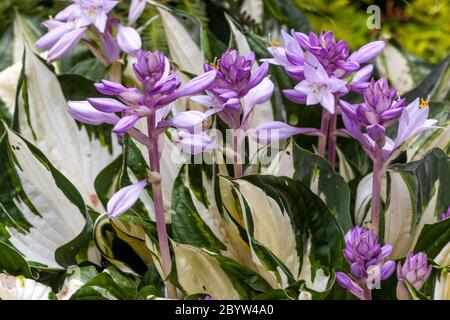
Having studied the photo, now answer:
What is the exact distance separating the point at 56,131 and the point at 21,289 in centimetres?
46

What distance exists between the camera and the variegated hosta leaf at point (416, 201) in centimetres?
126

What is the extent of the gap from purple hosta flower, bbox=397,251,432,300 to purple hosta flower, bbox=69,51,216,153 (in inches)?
14.4

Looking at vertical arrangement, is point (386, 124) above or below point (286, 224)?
above

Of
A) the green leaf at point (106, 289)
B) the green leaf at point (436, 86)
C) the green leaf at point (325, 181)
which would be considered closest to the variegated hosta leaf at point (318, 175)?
the green leaf at point (325, 181)

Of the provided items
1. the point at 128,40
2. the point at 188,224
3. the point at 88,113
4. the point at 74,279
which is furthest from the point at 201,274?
the point at 128,40

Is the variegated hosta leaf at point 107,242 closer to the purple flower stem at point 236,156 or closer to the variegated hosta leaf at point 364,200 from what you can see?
the purple flower stem at point 236,156

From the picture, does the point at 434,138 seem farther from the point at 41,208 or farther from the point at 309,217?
the point at 41,208

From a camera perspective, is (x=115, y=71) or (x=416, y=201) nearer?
(x=416, y=201)

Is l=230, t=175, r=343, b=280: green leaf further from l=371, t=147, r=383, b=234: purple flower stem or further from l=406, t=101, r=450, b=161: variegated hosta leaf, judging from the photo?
l=406, t=101, r=450, b=161: variegated hosta leaf

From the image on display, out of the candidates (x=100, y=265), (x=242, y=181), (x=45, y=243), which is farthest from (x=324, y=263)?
(x=45, y=243)

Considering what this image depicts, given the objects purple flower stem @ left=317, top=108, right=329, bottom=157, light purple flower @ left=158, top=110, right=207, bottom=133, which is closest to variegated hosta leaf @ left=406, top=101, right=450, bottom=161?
purple flower stem @ left=317, top=108, right=329, bottom=157

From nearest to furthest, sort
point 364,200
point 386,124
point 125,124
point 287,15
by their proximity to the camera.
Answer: point 125,124
point 386,124
point 364,200
point 287,15

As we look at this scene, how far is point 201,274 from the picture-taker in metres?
1.23

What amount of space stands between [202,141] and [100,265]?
14.5 inches
